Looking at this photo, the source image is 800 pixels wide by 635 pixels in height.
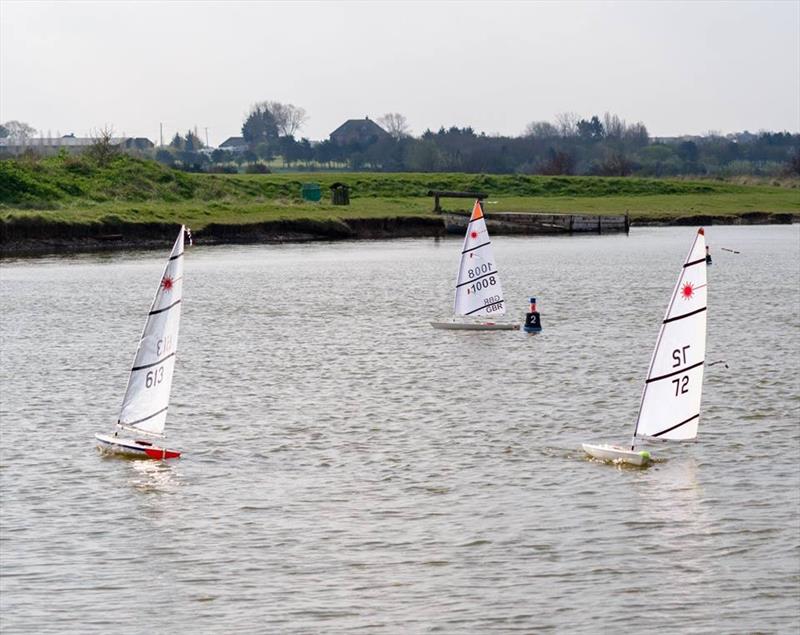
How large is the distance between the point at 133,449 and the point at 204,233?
73205 millimetres

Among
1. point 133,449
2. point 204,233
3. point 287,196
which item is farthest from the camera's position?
point 287,196

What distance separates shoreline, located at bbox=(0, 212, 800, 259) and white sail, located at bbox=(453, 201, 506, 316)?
4591 centimetres

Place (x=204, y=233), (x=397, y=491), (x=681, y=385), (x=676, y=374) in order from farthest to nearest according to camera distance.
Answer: (x=204, y=233)
(x=681, y=385)
(x=676, y=374)
(x=397, y=491)

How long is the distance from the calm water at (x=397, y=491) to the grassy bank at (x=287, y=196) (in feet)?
161

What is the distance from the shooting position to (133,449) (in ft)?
95.2

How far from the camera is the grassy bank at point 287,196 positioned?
10156 centimetres

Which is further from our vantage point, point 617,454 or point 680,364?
point 617,454

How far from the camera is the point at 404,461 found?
94.2 ft

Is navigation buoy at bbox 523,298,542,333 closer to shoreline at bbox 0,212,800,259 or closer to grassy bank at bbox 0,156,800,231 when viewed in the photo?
shoreline at bbox 0,212,800,259

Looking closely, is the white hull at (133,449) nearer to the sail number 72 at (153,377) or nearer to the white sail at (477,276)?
the sail number 72 at (153,377)

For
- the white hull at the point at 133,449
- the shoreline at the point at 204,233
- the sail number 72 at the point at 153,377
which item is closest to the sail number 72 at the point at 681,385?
the white hull at the point at 133,449

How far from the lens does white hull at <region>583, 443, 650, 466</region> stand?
27719 mm

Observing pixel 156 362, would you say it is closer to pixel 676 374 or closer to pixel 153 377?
pixel 153 377

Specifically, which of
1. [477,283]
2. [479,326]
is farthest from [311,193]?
[477,283]
